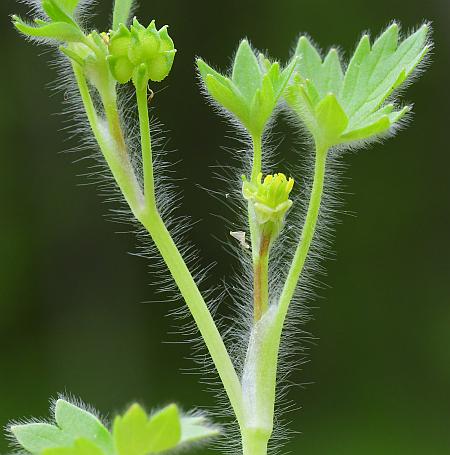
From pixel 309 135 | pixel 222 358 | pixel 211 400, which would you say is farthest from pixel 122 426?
pixel 211 400

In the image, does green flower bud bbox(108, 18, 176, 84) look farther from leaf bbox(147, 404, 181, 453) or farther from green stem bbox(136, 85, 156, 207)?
leaf bbox(147, 404, 181, 453)

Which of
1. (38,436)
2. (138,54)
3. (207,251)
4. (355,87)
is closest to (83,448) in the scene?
(38,436)

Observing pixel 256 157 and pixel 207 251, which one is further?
pixel 207 251

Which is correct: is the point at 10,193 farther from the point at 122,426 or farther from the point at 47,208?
the point at 122,426

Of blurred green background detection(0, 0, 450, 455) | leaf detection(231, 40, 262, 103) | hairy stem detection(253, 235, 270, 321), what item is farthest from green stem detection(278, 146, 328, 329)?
blurred green background detection(0, 0, 450, 455)

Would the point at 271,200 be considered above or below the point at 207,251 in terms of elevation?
below

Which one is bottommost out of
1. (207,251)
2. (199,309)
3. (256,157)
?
(199,309)

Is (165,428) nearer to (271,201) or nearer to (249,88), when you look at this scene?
(271,201)
